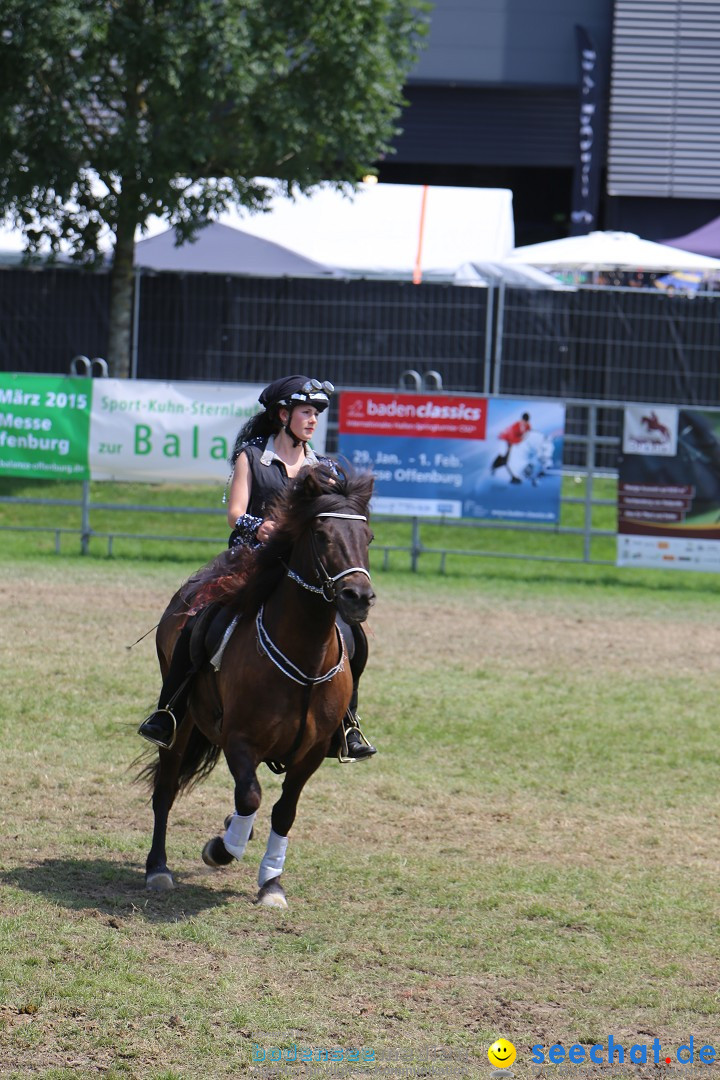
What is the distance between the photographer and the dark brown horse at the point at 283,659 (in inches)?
216

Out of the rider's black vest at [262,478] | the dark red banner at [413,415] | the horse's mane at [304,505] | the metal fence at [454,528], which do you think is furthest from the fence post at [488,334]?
the horse's mane at [304,505]

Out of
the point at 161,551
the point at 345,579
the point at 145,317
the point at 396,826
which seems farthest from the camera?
the point at 145,317

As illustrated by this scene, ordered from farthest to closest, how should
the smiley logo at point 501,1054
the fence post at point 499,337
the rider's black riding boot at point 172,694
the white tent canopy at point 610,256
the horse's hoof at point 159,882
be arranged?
the white tent canopy at point 610,256, the fence post at point 499,337, the rider's black riding boot at point 172,694, the horse's hoof at point 159,882, the smiley logo at point 501,1054

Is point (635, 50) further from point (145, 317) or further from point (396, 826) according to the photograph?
point (396, 826)

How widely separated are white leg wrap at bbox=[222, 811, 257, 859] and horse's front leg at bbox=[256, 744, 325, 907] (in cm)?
20

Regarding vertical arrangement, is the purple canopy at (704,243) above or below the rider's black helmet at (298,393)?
above

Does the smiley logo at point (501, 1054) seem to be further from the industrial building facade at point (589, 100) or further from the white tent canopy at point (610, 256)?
the industrial building facade at point (589, 100)

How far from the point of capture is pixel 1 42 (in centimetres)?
1645

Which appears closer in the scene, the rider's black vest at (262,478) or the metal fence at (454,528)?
the rider's black vest at (262,478)

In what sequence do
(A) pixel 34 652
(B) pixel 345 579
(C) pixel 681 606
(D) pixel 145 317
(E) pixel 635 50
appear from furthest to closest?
(E) pixel 635 50, (D) pixel 145 317, (C) pixel 681 606, (A) pixel 34 652, (B) pixel 345 579

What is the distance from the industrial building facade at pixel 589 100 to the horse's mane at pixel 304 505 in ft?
67.9

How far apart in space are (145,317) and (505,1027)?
14.9 m

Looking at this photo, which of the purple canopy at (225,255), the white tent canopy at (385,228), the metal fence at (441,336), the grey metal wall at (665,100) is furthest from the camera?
the grey metal wall at (665,100)

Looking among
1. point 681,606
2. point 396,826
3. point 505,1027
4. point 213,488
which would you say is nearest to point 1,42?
point 213,488
